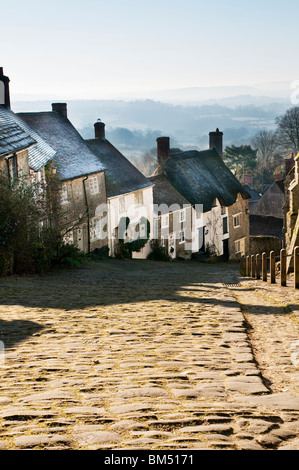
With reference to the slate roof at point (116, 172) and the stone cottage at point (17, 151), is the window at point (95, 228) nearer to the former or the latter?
the slate roof at point (116, 172)

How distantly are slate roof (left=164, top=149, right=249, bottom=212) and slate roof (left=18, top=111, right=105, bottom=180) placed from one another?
10149 mm

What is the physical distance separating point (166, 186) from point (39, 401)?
122 ft

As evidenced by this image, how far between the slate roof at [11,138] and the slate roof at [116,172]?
40.5 ft

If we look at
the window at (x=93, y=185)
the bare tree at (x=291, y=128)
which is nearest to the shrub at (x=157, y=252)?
the window at (x=93, y=185)

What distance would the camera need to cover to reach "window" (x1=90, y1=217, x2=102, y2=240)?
31234 mm

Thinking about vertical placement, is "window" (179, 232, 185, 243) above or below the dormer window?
below

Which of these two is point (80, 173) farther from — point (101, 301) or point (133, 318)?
point (133, 318)

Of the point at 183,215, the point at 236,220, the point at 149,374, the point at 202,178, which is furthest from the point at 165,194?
the point at 149,374

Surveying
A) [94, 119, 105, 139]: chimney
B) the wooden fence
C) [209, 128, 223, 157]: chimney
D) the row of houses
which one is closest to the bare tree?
[209, 128, 223, 157]: chimney

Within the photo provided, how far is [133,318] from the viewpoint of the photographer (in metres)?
9.41

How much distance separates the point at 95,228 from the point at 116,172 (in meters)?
6.53

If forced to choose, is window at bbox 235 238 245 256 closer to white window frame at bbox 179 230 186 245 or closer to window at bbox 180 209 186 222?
white window frame at bbox 179 230 186 245

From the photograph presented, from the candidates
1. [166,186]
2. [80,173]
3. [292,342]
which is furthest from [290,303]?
[166,186]

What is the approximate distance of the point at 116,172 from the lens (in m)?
37.1
